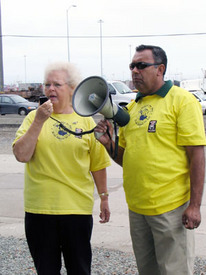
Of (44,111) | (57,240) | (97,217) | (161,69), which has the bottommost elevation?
(97,217)

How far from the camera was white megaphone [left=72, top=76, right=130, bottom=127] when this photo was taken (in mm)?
2730

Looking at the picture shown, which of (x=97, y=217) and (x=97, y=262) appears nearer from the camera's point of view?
(x=97, y=262)

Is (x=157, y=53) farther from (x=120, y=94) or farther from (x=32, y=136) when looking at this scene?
(x=120, y=94)

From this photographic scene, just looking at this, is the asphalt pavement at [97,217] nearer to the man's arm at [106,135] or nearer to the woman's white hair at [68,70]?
the man's arm at [106,135]

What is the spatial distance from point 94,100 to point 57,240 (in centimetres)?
95

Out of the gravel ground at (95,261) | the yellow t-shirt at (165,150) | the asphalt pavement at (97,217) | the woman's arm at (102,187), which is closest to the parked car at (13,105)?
the asphalt pavement at (97,217)

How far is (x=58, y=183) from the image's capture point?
288 centimetres

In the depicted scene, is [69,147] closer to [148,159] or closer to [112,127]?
[112,127]

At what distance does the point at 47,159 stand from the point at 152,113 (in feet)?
2.43

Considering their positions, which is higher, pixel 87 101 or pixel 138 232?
pixel 87 101

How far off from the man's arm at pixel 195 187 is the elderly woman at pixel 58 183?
2.28 feet

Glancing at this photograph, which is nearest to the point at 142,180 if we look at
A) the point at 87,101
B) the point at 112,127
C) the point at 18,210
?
the point at 112,127

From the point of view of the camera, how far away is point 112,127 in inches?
112

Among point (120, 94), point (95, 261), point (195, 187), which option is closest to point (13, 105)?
point (120, 94)
